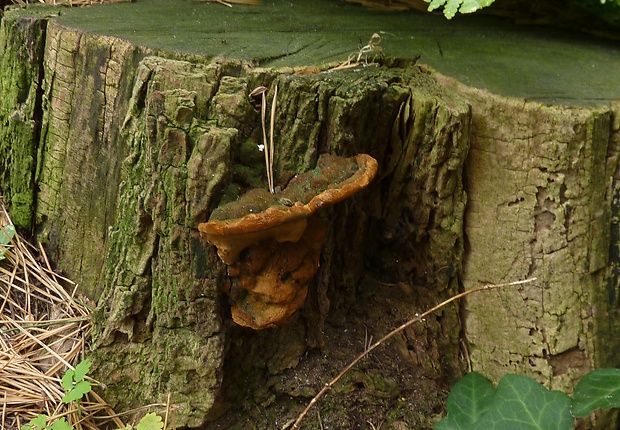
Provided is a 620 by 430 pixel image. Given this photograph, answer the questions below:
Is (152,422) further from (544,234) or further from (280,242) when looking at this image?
(544,234)

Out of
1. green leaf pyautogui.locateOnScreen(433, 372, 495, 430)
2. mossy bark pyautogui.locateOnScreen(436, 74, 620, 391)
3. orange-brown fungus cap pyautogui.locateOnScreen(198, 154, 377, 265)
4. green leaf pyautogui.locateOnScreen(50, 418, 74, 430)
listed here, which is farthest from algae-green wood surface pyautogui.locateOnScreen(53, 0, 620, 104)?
green leaf pyautogui.locateOnScreen(50, 418, 74, 430)

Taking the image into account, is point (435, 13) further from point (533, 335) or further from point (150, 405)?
point (150, 405)

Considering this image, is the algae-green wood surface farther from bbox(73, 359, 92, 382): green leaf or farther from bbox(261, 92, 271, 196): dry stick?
bbox(73, 359, 92, 382): green leaf

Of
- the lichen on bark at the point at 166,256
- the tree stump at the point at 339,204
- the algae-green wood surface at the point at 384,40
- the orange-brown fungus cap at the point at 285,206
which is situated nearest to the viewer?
the orange-brown fungus cap at the point at 285,206

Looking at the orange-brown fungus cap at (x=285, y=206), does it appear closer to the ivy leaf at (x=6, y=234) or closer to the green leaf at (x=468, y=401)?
the green leaf at (x=468, y=401)

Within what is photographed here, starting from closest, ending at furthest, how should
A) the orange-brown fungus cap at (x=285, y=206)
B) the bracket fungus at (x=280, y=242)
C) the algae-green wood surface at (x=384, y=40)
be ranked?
the orange-brown fungus cap at (x=285, y=206) < the bracket fungus at (x=280, y=242) < the algae-green wood surface at (x=384, y=40)

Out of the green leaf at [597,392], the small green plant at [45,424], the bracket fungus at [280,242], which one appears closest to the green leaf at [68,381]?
the small green plant at [45,424]

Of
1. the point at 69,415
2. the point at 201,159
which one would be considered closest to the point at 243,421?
the point at 69,415

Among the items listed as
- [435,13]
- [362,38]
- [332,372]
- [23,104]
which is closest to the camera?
[332,372]
